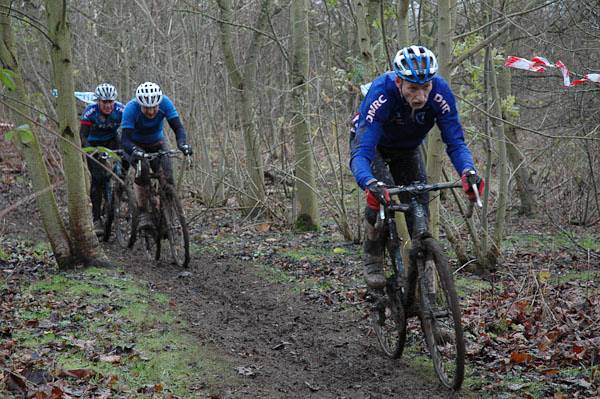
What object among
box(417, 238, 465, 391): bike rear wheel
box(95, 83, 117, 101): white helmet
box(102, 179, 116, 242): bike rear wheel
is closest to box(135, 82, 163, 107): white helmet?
box(95, 83, 117, 101): white helmet

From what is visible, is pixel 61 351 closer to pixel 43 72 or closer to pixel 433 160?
pixel 433 160

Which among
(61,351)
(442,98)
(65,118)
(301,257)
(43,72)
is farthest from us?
(43,72)

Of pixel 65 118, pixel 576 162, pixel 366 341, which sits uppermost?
pixel 65 118

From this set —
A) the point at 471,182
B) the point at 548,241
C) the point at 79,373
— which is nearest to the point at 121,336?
the point at 79,373

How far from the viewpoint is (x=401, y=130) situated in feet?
19.4

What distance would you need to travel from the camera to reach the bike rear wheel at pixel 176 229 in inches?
395

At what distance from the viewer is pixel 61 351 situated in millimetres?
5957

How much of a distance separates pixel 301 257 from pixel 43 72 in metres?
13.6

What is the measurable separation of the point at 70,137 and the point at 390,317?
4855mm

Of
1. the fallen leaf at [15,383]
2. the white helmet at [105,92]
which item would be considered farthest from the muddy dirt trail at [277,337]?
the white helmet at [105,92]

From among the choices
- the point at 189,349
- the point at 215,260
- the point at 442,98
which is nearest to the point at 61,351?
the point at 189,349

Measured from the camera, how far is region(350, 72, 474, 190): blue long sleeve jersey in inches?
219

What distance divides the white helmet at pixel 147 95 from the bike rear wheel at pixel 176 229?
1244 mm

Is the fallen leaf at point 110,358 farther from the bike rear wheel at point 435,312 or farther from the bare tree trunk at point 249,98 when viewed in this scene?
the bare tree trunk at point 249,98
